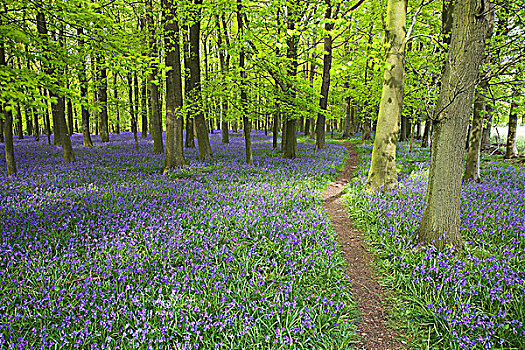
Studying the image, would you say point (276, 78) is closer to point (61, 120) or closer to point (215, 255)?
point (215, 255)

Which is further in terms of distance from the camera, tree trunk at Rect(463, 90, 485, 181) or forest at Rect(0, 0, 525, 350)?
tree trunk at Rect(463, 90, 485, 181)

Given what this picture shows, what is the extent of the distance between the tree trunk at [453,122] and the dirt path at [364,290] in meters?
1.24

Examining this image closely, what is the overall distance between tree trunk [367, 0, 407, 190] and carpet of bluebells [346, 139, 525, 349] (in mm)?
1255

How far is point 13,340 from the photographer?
270cm

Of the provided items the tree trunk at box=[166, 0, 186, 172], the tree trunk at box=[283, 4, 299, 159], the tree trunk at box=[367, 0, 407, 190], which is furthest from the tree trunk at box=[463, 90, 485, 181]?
the tree trunk at box=[166, 0, 186, 172]

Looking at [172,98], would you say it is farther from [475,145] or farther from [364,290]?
[475,145]

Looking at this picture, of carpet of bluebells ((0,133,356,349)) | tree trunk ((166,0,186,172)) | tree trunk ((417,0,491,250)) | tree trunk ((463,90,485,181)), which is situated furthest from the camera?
tree trunk ((166,0,186,172))

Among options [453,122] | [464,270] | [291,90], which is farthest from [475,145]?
[291,90]

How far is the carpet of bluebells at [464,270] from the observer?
3021 millimetres

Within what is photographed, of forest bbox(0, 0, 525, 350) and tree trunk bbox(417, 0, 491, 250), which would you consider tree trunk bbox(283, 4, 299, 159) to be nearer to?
forest bbox(0, 0, 525, 350)

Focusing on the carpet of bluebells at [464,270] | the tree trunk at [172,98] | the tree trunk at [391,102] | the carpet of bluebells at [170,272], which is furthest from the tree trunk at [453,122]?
the tree trunk at [172,98]

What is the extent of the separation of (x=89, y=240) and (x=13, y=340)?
2.24 meters

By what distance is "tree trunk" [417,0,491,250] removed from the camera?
13.1ft

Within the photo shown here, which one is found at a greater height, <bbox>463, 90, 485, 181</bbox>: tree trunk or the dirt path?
<bbox>463, 90, 485, 181</bbox>: tree trunk
